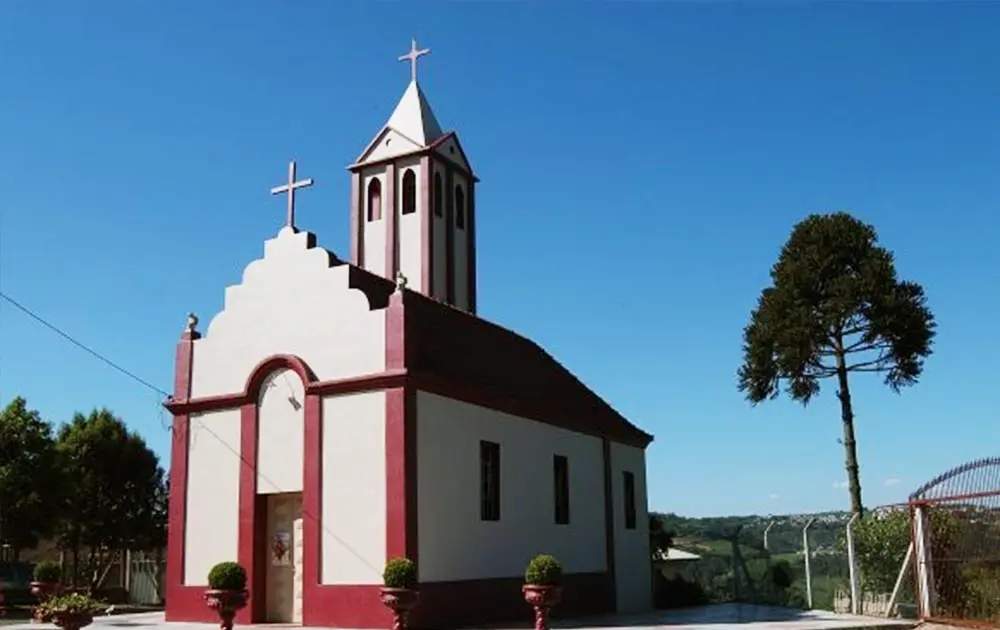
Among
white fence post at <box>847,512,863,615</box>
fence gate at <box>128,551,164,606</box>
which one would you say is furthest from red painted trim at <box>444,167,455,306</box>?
fence gate at <box>128,551,164,606</box>

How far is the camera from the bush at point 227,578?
655 inches

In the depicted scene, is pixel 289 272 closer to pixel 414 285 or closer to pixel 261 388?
pixel 261 388

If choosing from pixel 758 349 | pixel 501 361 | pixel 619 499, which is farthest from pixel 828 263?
pixel 501 361

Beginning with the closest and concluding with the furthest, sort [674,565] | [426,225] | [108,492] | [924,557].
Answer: [924,557] → [426,225] → [674,565] → [108,492]

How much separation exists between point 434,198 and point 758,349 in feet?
35.4

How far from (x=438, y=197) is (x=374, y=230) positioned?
1936 mm

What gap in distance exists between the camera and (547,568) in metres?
16.8

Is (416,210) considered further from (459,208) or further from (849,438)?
(849,438)

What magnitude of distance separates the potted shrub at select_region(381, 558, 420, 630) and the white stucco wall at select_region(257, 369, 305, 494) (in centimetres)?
392

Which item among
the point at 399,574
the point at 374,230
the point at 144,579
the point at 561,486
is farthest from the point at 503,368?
the point at 144,579

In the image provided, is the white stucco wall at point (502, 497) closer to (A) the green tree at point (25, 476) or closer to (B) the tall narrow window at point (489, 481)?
(B) the tall narrow window at point (489, 481)

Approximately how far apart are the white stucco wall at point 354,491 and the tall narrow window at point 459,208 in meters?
10.1

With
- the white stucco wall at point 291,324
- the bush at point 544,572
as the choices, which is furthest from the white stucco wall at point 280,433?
the bush at point 544,572

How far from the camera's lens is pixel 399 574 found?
1608 cm
